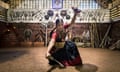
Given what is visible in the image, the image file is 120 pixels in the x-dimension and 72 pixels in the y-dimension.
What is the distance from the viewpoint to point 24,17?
1020cm

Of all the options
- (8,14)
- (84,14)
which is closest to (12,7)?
(8,14)

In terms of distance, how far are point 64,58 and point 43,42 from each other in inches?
232

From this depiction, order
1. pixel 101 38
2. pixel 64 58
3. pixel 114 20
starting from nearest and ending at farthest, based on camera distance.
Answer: pixel 64 58 → pixel 114 20 → pixel 101 38

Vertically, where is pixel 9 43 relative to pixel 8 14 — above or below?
below

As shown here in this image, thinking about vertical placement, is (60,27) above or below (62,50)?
above

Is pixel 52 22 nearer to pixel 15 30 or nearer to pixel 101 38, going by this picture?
pixel 15 30

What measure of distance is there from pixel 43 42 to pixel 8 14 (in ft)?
7.48

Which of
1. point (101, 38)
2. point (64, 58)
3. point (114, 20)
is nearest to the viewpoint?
point (64, 58)

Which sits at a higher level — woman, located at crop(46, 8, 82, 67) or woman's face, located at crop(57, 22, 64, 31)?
woman's face, located at crop(57, 22, 64, 31)

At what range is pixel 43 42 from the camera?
10086mm

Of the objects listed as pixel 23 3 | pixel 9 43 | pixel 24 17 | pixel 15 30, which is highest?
pixel 23 3

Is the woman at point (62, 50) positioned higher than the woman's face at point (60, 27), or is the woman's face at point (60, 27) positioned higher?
the woman's face at point (60, 27)

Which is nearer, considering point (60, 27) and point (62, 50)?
point (60, 27)

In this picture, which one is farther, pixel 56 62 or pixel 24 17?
pixel 24 17
